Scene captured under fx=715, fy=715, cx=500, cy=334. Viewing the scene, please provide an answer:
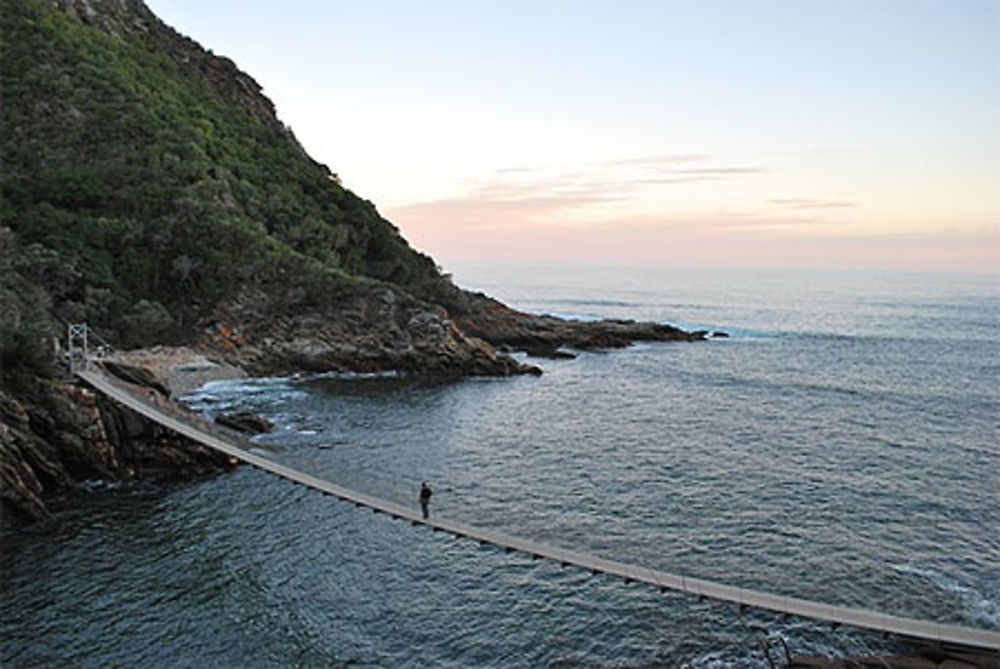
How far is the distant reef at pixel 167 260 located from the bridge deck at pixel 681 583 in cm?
897

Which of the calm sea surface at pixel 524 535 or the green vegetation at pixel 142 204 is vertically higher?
the green vegetation at pixel 142 204

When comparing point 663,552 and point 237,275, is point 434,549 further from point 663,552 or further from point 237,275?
point 237,275

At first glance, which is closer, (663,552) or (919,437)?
(663,552)

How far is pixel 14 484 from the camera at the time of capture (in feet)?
66.6

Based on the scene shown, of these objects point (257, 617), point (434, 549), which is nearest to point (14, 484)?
point (257, 617)

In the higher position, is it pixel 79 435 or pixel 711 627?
pixel 79 435

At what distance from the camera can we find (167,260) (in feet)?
155

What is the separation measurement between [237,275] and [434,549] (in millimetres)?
33644

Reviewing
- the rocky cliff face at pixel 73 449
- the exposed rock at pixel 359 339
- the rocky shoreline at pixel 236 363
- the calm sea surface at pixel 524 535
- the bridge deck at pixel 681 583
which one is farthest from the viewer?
the exposed rock at pixel 359 339

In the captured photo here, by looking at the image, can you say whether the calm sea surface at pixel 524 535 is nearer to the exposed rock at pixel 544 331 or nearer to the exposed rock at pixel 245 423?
the exposed rock at pixel 245 423

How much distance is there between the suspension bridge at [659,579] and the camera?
501 inches

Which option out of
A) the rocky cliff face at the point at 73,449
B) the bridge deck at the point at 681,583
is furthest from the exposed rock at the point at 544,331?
the bridge deck at the point at 681,583

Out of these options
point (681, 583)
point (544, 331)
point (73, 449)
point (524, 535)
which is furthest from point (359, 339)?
point (681, 583)

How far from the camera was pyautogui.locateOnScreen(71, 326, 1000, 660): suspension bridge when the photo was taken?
12727 millimetres
